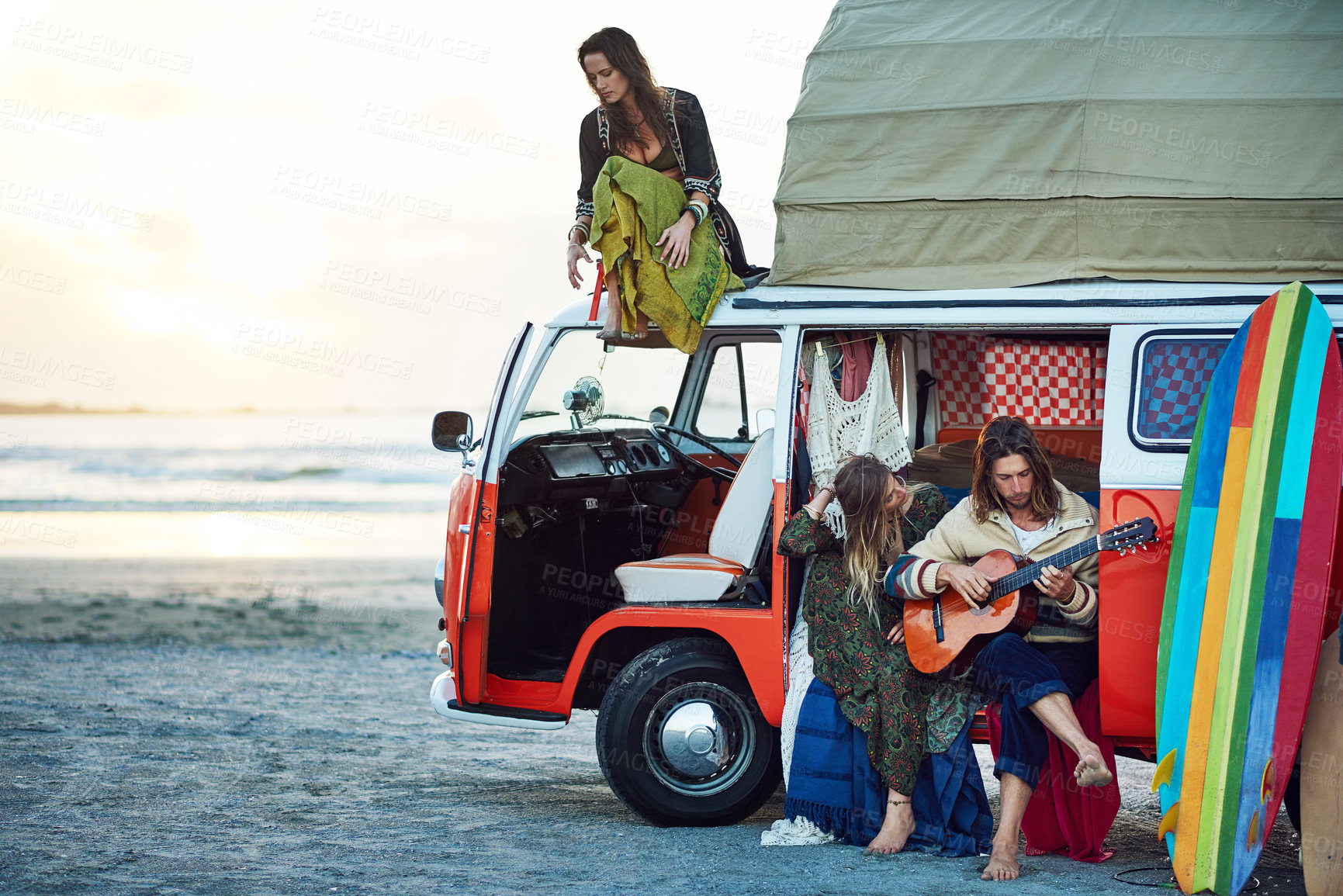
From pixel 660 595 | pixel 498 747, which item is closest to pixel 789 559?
pixel 660 595

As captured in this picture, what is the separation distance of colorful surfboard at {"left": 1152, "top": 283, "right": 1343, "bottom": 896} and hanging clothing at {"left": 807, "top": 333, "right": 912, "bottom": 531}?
1234 millimetres

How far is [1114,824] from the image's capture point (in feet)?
19.0

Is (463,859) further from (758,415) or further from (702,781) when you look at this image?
(758,415)

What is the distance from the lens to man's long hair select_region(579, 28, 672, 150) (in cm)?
562

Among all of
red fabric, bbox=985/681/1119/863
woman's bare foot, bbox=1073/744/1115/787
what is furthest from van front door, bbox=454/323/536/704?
woman's bare foot, bbox=1073/744/1115/787

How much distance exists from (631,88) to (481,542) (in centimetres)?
203

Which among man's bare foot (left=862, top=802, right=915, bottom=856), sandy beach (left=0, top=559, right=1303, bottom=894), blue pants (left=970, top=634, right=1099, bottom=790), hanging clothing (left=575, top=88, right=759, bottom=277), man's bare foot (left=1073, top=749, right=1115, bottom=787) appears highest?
hanging clothing (left=575, top=88, right=759, bottom=277)

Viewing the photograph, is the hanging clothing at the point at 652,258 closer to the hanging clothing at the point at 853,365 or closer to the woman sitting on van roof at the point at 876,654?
the hanging clothing at the point at 853,365

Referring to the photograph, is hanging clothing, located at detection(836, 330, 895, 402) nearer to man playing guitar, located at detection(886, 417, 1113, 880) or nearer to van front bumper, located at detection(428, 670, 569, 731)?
man playing guitar, located at detection(886, 417, 1113, 880)

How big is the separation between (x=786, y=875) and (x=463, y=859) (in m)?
1.21

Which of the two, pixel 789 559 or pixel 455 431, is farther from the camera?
pixel 455 431

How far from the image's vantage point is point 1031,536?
4.98 m

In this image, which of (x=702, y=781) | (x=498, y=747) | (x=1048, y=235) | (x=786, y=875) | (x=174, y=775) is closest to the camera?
(x=786, y=875)

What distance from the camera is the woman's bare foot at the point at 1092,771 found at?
439 centimetres
